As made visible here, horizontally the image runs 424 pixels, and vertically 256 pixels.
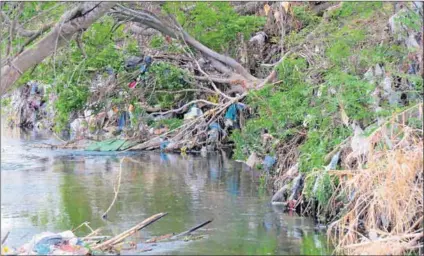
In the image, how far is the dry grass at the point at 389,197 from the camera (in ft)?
27.1

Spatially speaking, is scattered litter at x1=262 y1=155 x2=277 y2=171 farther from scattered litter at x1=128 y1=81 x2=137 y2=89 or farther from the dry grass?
→ scattered litter at x1=128 y1=81 x2=137 y2=89

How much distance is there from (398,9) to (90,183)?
235 inches

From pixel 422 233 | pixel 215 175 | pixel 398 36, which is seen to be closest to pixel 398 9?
pixel 398 36

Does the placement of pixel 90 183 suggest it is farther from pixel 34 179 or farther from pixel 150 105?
pixel 150 105

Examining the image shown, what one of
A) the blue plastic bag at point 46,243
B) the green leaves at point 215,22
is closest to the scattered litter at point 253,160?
the green leaves at point 215,22

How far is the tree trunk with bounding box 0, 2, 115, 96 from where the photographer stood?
10.2 m

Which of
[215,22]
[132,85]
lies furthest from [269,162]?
[132,85]

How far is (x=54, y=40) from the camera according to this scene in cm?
1056

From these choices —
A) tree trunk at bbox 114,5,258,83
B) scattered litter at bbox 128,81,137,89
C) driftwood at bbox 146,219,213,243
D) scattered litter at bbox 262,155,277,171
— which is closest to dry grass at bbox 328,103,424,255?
driftwood at bbox 146,219,213,243

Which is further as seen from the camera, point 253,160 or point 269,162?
point 253,160

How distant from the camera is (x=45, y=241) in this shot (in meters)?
8.53

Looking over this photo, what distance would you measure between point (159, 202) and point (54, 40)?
2903mm

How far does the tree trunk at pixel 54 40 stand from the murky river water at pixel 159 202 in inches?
73.3

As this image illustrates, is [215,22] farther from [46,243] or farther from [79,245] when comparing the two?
[46,243]
